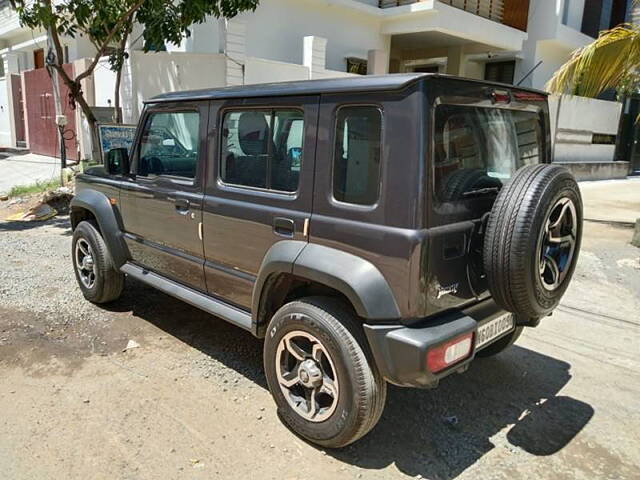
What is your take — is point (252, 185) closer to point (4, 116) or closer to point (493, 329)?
point (493, 329)

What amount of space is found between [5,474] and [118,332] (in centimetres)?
172

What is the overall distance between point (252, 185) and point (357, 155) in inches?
32.1

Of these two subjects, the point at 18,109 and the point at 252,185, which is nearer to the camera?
the point at 252,185

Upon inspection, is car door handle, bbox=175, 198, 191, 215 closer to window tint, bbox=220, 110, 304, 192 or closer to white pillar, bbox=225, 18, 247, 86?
window tint, bbox=220, 110, 304, 192

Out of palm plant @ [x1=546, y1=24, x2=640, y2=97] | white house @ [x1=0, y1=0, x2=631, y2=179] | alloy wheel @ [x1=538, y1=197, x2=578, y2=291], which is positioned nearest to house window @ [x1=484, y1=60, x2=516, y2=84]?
white house @ [x1=0, y1=0, x2=631, y2=179]

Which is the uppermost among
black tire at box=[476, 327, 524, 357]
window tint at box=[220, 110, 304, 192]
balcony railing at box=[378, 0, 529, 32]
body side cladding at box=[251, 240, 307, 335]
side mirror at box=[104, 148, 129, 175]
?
balcony railing at box=[378, 0, 529, 32]

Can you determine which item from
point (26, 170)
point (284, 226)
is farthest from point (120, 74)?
point (284, 226)

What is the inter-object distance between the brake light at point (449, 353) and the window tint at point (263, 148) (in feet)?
3.78

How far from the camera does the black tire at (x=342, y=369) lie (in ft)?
8.39

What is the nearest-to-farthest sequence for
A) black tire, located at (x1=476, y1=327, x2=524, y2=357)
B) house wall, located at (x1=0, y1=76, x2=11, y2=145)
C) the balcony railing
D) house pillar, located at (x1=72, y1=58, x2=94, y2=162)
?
1. black tire, located at (x1=476, y1=327, x2=524, y2=357)
2. house pillar, located at (x1=72, y1=58, x2=94, y2=162)
3. the balcony railing
4. house wall, located at (x1=0, y1=76, x2=11, y2=145)

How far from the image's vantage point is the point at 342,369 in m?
2.59

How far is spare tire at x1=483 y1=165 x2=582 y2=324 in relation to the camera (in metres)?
2.46

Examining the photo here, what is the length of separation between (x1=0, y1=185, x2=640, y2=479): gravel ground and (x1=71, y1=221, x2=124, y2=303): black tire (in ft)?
0.53

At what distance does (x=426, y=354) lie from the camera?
2.35 metres
